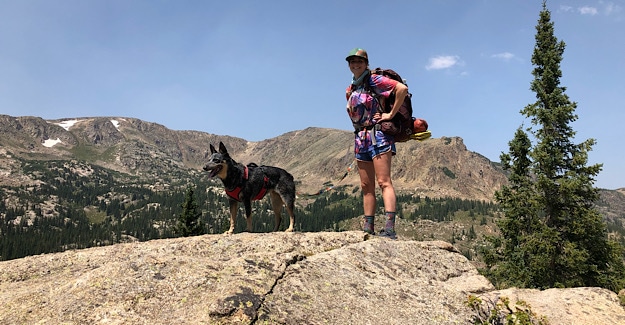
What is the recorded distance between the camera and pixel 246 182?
8.77 m

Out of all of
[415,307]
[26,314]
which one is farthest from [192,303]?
[415,307]

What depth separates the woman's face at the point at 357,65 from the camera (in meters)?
7.57

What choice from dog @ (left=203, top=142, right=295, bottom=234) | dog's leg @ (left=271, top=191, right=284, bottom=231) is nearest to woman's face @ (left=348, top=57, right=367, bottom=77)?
dog @ (left=203, top=142, right=295, bottom=234)

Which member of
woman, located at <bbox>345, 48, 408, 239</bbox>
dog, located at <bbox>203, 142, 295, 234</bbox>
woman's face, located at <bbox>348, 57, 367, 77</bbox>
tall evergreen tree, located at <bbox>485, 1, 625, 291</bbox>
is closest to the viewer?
woman, located at <bbox>345, 48, 408, 239</bbox>

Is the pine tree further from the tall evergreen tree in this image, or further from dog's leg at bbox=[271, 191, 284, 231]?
dog's leg at bbox=[271, 191, 284, 231]

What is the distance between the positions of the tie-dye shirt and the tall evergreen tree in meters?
13.5

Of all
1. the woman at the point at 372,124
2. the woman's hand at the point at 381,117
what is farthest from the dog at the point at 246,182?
the woman's hand at the point at 381,117

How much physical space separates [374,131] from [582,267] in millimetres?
15219

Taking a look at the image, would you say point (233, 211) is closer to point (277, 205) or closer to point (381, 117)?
point (277, 205)

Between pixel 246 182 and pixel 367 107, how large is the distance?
3392 mm

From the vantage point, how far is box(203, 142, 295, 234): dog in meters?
8.36

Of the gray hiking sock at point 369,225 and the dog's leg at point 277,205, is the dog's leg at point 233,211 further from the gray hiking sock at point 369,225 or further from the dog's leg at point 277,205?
the gray hiking sock at point 369,225

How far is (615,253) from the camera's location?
17.5 metres

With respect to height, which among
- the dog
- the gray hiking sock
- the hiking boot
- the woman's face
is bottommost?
the hiking boot
